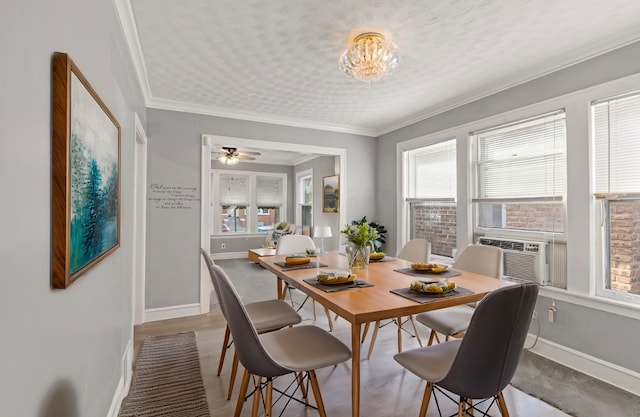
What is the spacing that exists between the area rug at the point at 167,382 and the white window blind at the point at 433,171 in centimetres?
318

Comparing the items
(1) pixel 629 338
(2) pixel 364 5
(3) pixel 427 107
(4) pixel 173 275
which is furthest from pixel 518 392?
(4) pixel 173 275

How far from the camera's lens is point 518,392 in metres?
2.20

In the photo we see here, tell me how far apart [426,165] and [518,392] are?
274 cm

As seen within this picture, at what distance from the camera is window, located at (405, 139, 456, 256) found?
153 inches

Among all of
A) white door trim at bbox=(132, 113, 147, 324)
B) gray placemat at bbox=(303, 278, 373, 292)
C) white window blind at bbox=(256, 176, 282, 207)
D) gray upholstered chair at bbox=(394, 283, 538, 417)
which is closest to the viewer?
gray upholstered chair at bbox=(394, 283, 538, 417)

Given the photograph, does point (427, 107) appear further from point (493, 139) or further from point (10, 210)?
point (10, 210)

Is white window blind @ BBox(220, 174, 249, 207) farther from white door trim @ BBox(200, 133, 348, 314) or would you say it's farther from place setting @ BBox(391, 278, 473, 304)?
place setting @ BBox(391, 278, 473, 304)

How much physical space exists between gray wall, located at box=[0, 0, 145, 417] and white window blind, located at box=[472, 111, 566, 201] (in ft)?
10.9

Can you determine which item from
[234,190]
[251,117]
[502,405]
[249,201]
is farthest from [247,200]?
[502,405]

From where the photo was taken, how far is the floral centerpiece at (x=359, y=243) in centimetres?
231

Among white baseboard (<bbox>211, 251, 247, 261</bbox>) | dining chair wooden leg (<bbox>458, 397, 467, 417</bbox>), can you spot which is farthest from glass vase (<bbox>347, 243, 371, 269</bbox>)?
white baseboard (<bbox>211, 251, 247, 261</bbox>)

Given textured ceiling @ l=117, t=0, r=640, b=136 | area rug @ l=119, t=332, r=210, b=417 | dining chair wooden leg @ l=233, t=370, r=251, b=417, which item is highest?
textured ceiling @ l=117, t=0, r=640, b=136

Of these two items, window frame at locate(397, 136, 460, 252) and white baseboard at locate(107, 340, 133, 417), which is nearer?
white baseboard at locate(107, 340, 133, 417)

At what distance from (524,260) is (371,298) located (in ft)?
7.06
